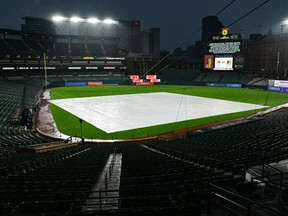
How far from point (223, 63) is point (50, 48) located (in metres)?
67.9

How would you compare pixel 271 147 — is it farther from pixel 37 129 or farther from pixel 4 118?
pixel 4 118

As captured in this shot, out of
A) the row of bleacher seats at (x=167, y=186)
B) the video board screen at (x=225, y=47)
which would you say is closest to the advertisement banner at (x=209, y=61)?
the video board screen at (x=225, y=47)

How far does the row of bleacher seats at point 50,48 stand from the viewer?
281 feet

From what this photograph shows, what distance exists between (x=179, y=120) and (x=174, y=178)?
2524cm

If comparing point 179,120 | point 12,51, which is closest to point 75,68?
point 12,51

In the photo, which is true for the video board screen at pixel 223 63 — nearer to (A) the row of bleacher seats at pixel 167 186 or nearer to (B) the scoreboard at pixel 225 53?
(B) the scoreboard at pixel 225 53

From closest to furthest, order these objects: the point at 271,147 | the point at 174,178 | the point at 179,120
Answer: the point at 174,178
the point at 271,147
the point at 179,120

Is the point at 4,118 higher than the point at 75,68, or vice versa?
the point at 75,68

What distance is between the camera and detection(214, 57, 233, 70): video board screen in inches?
2931

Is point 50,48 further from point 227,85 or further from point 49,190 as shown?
point 49,190

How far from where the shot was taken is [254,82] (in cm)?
7781

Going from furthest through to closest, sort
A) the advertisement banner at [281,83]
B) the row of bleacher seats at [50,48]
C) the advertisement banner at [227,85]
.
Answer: the row of bleacher seats at [50,48] < the advertisement banner at [227,85] < the advertisement banner at [281,83]

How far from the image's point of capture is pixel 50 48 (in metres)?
98.1

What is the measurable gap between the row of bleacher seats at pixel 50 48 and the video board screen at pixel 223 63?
4842 centimetres
